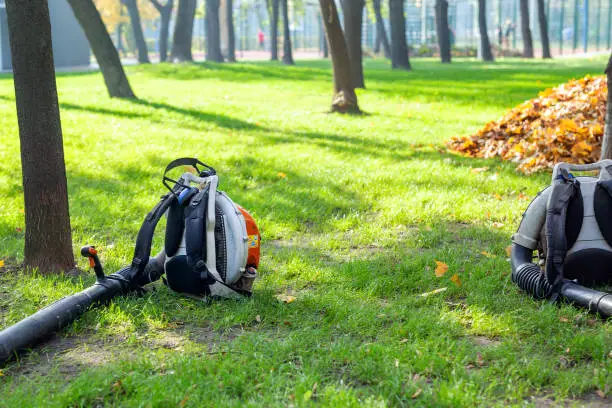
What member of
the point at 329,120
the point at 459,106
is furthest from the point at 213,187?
the point at 459,106

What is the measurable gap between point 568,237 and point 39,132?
337 cm

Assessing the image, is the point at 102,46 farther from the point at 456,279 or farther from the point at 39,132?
the point at 456,279

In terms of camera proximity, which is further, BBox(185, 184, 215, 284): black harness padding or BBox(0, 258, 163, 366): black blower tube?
BBox(185, 184, 215, 284): black harness padding

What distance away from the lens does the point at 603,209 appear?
14.9ft

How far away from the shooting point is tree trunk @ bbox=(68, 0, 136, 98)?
1491 cm

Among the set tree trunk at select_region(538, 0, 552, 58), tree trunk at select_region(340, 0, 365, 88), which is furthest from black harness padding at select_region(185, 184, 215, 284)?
tree trunk at select_region(538, 0, 552, 58)

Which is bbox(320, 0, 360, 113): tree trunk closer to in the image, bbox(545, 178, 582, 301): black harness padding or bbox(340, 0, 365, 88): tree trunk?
bbox(340, 0, 365, 88): tree trunk

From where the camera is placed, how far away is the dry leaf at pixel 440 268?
5043 millimetres

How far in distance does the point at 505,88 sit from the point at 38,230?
1565 centimetres

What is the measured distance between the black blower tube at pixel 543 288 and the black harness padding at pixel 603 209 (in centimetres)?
39

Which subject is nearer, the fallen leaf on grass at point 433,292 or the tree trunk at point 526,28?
the fallen leaf on grass at point 433,292

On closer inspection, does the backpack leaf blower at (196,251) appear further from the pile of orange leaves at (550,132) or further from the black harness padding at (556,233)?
the pile of orange leaves at (550,132)

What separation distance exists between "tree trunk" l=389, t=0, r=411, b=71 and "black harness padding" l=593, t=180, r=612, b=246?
81.2 feet

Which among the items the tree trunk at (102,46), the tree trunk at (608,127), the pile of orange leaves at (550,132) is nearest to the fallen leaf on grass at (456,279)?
the tree trunk at (608,127)
